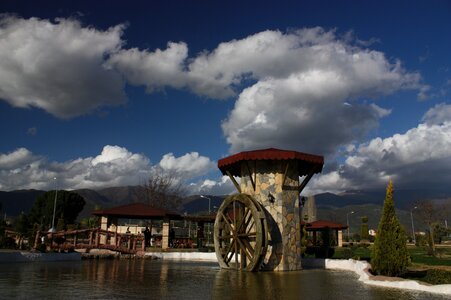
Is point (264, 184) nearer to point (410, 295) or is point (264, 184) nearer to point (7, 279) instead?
point (410, 295)

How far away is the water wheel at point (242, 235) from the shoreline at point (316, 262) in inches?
164

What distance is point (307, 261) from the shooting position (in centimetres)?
2173

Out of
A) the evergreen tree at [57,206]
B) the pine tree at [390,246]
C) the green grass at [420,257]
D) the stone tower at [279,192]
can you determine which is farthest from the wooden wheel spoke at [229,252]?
the evergreen tree at [57,206]

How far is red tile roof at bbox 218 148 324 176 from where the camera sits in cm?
1820

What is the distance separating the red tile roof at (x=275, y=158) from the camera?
1820 cm

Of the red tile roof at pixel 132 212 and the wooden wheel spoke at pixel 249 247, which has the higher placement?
the red tile roof at pixel 132 212

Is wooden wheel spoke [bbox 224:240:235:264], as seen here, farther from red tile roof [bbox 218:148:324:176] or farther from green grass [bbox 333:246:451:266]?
green grass [bbox 333:246:451:266]

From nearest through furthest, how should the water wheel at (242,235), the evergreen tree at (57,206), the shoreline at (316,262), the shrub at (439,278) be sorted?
1. the shoreline at (316,262)
2. the shrub at (439,278)
3. the water wheel at (242,235)
4. the evergreen tree at (57,206)

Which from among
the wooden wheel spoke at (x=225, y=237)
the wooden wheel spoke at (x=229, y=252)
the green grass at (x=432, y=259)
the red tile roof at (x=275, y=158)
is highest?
the red tile roof at (x=275, y=158)

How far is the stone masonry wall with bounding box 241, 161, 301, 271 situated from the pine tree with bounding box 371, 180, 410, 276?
4.96m

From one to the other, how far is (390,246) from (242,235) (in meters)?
7.17

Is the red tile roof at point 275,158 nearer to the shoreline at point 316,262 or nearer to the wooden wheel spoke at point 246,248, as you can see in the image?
the wooden wheel spoke at point 246,248

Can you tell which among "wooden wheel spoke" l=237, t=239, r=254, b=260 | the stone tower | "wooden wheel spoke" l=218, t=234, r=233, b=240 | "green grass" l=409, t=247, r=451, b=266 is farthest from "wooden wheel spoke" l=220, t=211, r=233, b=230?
"green grass" l=409, t=247, r=451, b=266

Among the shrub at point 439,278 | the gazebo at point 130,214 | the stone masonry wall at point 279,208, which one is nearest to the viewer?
the shrub at point 439,278
